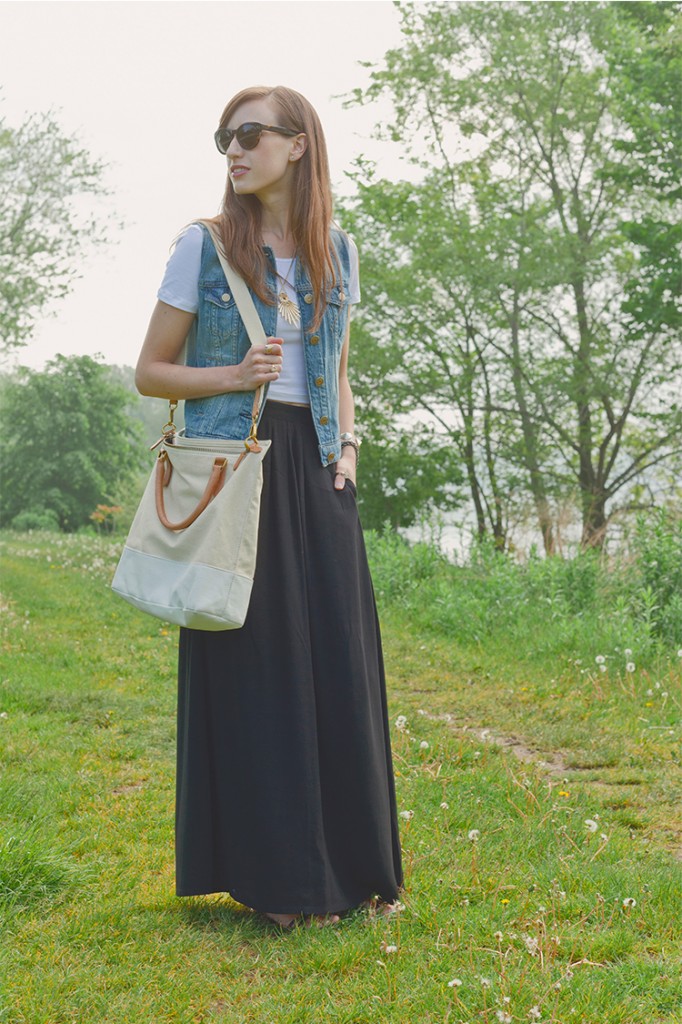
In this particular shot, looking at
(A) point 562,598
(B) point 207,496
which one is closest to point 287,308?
(B) point 207,496

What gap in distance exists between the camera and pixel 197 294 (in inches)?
114

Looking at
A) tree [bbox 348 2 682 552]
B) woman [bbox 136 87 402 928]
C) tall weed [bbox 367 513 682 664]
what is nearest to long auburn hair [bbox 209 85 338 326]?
woman [bbox 136 87 402 928]

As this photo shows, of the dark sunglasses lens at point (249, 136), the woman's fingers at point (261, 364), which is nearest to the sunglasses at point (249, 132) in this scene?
the dark sunglasses lens at point (249, 136)

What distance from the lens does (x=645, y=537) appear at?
7.59 metres

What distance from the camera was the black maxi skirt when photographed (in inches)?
113

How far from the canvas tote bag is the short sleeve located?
7 centimetres

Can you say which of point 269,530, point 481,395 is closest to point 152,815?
point 269,530

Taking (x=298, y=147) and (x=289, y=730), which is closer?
(x=289, y=730)

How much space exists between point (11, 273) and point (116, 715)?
61.6 feet

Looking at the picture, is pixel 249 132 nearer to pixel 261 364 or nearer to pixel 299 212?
pixel 299 212

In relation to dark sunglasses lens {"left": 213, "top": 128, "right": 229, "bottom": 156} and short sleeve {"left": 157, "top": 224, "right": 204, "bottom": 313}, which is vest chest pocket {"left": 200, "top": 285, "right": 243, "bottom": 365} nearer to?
short sleeve {"left": 157, "top": 224, "right": 204, "bottom": 313}

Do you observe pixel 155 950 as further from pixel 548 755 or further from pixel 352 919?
pixel 548 755

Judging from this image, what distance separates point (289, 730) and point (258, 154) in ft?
5.36

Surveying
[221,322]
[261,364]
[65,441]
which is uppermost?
[65,441]
